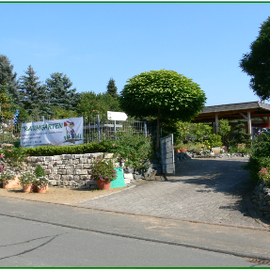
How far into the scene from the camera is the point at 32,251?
5.05 m

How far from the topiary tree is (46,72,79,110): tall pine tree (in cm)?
2743

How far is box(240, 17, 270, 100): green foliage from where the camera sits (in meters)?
11.4

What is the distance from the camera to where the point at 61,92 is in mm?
39781

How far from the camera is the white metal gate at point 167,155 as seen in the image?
1220 centimetres

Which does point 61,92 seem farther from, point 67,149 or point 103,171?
point 103,171

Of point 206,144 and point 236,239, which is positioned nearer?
point 236,239

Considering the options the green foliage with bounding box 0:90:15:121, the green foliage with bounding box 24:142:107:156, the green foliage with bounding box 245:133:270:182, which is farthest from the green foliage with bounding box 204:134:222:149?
the green foliage with bounding box 0:90:15:121

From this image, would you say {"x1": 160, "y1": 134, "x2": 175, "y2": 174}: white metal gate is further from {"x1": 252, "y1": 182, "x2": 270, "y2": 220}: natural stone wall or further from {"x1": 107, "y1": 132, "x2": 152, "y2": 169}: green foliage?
{"x1": 252, "y1": 182, "x2": 270, "y2": 220}: natural stone wall

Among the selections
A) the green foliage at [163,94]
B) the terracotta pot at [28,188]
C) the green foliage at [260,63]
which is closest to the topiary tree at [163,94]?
the green foliage at [163,94]

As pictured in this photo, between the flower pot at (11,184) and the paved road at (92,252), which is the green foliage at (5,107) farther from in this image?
the paved road at (92,252)

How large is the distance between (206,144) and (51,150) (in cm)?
1028

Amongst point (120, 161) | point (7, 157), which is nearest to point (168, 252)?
point (120, 161)

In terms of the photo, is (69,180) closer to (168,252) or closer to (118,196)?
(118,196)

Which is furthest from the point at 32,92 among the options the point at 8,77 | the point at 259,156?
the point at 259,156
